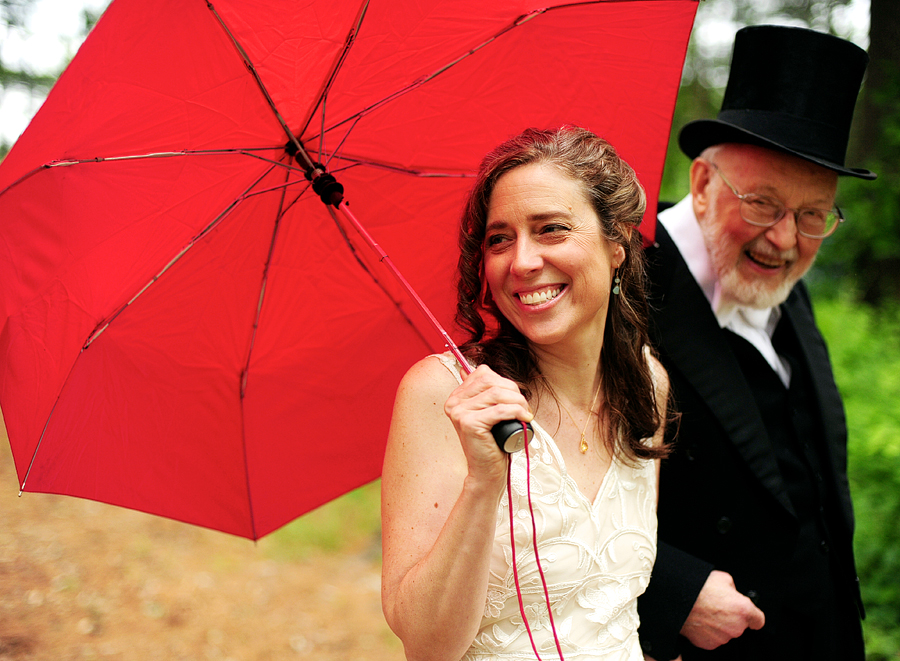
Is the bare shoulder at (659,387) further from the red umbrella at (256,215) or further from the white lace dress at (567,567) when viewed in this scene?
the red umbrella at (256,215)

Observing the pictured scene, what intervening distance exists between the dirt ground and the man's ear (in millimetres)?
3089

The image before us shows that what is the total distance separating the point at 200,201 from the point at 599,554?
1.49m

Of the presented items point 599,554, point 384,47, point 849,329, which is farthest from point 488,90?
point 849,329

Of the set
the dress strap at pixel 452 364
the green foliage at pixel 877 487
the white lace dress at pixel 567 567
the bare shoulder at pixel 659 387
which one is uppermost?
the dress strap at pixel 452 364

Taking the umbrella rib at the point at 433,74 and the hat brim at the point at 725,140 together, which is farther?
the hat brim at the point at 725,140

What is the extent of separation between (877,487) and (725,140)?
9.93ft

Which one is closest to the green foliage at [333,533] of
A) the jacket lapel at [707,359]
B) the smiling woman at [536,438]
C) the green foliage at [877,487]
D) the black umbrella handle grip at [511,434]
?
the green foliage at [877,487]

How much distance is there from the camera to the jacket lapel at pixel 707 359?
2662 mm

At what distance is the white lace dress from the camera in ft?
6.53

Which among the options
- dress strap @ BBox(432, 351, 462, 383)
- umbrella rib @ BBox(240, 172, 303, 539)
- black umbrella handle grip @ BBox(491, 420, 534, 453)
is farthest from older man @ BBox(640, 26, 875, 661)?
umbrella rib @ BBox(240, 172, 303, 539)

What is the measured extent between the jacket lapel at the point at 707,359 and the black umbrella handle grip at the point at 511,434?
136 centimetres

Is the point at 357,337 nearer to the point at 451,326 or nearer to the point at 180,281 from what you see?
the point at 451,326

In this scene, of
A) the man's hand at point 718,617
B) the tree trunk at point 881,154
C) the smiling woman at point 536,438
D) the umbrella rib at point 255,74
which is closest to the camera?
the smiling woman at point 536,438

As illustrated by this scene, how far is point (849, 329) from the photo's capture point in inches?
270
